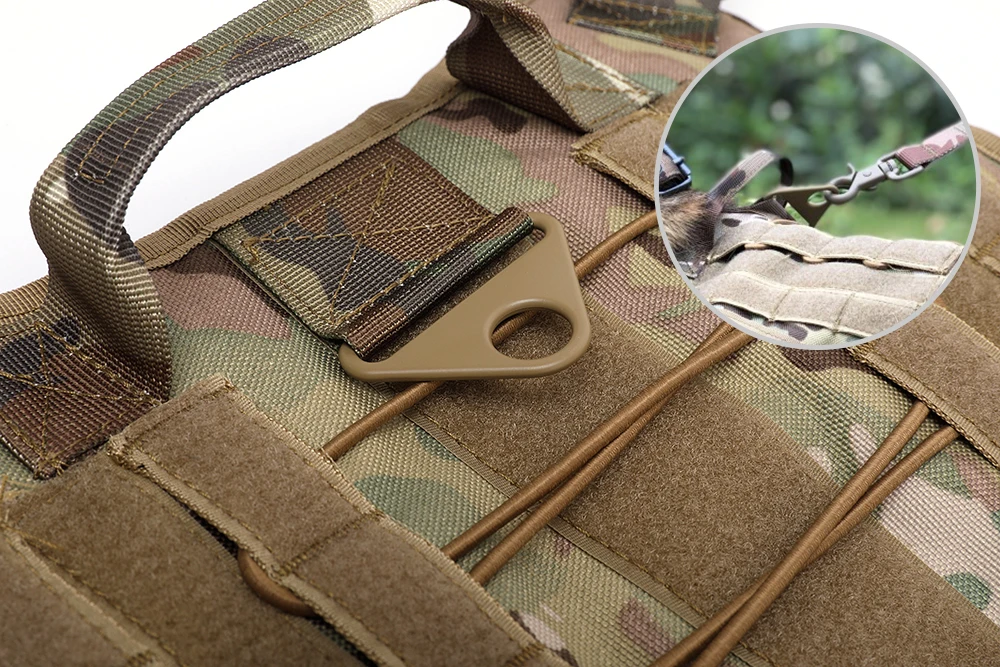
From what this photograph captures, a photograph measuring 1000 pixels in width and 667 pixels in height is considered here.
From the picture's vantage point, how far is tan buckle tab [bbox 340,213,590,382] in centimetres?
91

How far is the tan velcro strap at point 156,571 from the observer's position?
0.77 m

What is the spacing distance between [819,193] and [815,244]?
2.1 inches

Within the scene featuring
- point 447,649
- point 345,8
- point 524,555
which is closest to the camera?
point 447,649

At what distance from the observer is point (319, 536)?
79 cm

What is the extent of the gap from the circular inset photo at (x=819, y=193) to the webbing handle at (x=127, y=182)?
413 mm

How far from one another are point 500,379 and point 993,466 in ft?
1.61

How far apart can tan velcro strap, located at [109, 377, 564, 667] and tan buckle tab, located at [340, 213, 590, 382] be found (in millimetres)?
123

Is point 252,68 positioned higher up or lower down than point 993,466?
higher up

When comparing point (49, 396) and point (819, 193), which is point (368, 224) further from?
point (819, 193)

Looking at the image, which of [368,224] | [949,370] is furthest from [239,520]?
[949,370]

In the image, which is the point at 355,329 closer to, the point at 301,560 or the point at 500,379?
the point at 500,379

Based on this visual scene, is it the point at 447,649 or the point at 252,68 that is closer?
the point at 447,649

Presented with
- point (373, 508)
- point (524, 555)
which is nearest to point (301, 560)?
point (373, 508)

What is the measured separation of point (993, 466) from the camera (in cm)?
99
